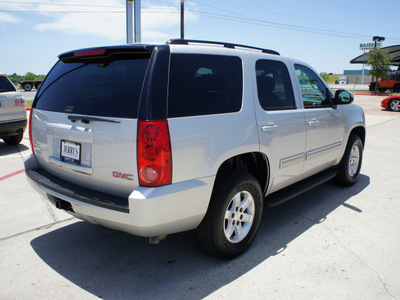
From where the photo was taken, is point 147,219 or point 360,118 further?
point 360,118

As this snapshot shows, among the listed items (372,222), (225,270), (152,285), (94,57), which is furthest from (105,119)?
(372,222)

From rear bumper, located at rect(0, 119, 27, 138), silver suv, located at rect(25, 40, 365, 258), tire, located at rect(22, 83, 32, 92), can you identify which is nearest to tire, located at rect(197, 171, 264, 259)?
silver suv, located at rect(25, 40, 365, 258)

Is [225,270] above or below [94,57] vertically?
below

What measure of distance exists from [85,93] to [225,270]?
1.92 meters

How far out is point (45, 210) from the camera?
411 cm

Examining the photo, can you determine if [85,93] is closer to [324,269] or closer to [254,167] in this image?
[254,167]

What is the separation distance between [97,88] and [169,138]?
825 mm

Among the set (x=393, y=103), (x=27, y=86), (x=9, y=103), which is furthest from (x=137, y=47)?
(x=27, y=86)

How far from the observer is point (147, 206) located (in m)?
2.32

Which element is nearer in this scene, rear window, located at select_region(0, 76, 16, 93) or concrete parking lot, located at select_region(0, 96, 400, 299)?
concrete parking lot, located at select_region(0, 96, 400, 299)

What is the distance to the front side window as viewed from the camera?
3.97 meters

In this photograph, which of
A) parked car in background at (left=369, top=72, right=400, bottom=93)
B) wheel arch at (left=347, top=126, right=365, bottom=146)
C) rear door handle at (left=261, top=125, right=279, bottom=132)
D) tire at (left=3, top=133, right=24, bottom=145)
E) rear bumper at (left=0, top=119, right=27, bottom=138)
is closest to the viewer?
rear door handle at (left=261, top=125, right=279, bottom=132)

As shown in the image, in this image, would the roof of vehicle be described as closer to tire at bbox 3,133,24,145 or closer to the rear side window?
the rear side window

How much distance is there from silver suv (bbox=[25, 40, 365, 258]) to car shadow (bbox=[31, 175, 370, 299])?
216 mm
